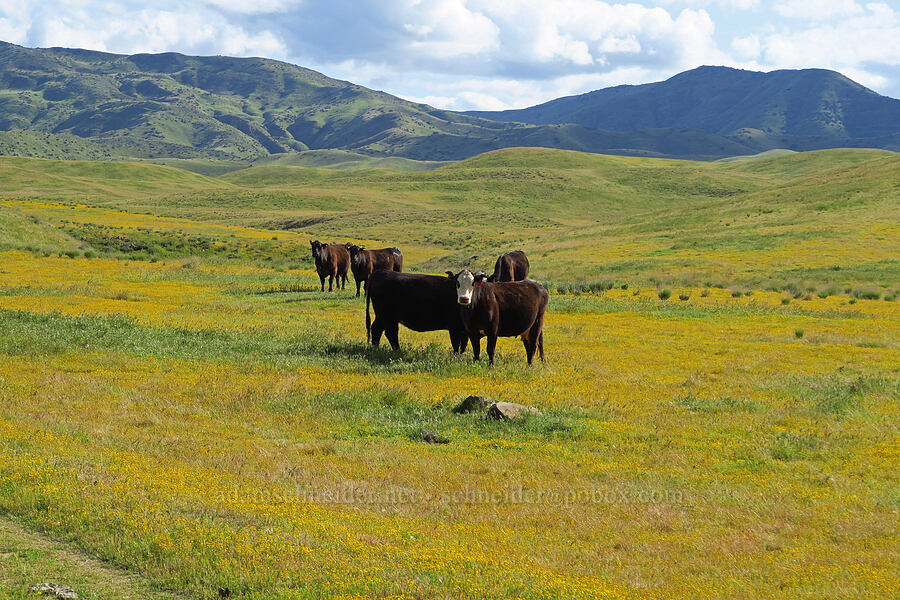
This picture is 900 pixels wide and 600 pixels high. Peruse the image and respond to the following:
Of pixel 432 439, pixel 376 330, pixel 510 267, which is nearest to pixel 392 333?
pixel 376 330

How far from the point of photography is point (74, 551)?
7500 mm

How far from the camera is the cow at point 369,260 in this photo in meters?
33.5

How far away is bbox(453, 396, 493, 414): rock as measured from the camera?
44.8 ft

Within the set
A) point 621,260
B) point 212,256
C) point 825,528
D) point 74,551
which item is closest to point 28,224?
point 212,256

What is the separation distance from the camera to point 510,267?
94.7 ft

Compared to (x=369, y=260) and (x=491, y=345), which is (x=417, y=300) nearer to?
(x=491, y=345)

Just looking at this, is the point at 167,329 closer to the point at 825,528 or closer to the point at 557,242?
the point at 825,528

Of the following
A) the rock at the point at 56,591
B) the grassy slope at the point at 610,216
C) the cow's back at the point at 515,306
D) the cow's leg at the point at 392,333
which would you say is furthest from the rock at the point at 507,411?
the grassy slope at the point at 610,216

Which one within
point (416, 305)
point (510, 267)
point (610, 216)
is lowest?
point (416, 305)

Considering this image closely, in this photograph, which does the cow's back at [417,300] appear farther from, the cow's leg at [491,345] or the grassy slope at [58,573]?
the grassy slope at [58,573]

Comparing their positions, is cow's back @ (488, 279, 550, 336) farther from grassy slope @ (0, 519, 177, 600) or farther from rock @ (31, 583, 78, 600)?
rock @ (31, 583, 78, 600)

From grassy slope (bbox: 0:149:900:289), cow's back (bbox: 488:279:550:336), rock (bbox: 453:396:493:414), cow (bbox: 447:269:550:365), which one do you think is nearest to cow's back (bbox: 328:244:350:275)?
grassy slope (bbox: 0:149:900:289)

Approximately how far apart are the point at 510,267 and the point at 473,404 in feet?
51.2

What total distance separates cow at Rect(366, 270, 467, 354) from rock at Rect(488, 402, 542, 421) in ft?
20.0
